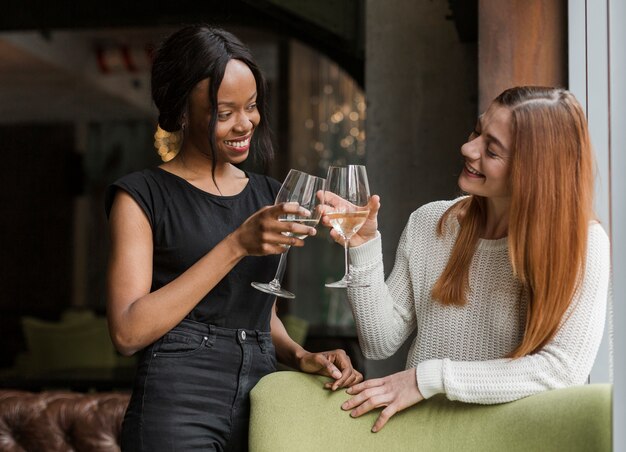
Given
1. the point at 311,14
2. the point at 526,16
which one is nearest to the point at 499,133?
the point at 526,16

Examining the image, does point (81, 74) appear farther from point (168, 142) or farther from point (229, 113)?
point (229, 113)

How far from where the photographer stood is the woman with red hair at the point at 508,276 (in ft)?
5.25

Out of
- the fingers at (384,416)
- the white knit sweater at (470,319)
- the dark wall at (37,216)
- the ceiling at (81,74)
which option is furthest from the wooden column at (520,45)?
the dark wall at (37,216)

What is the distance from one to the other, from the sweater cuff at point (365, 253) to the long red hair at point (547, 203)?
30 cm

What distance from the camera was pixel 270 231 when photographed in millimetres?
1516

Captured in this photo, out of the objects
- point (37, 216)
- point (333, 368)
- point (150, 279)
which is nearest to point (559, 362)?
point (333, 368)

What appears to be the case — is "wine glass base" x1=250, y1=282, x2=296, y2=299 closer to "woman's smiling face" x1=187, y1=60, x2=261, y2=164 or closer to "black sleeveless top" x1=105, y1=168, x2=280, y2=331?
"black sleeveless top" x1=105, y1=168, x2=280, y2=331

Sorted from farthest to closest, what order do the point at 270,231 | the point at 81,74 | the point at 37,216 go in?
the point at 37,216, the point at 81,74, the point at 270,231

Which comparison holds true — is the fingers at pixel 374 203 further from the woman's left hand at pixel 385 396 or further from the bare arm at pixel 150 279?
the woman's left hand at pixel 385 396

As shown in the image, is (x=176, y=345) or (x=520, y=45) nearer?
(x=176, y=345)

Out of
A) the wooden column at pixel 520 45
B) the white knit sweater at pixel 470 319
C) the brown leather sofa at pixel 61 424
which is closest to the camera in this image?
the white knit sweater at pixel 470 319

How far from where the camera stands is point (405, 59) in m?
4.44

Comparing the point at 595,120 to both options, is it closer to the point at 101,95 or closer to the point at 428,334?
the point at 428,334

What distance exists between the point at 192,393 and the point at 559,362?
69 cm
